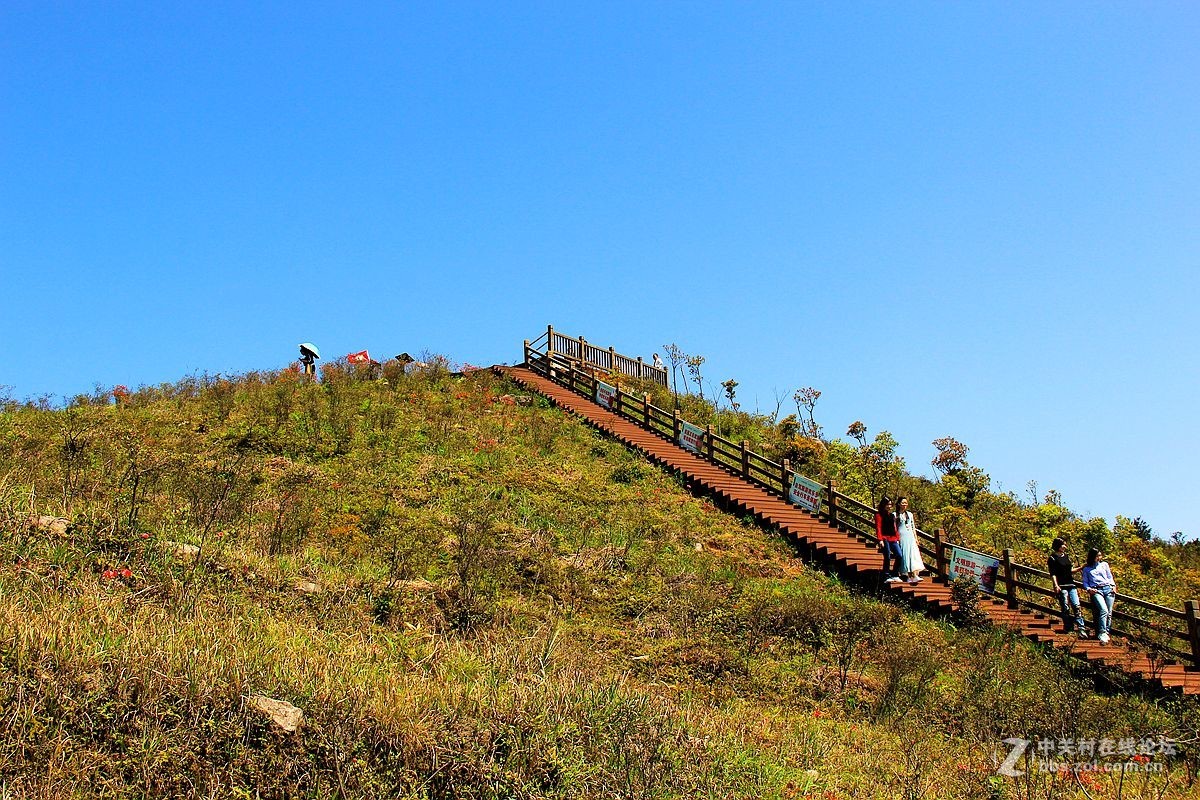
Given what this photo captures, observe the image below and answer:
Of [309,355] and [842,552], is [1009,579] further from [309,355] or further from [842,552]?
[309,355]

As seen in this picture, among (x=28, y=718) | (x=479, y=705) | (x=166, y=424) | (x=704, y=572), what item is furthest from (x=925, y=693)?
(x=166, y=424)

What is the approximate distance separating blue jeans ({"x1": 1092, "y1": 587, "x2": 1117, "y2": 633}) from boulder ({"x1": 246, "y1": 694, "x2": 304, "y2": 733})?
12066 millimetres

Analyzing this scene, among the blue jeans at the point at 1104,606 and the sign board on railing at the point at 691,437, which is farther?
the sign board on railing at the point at 691,437

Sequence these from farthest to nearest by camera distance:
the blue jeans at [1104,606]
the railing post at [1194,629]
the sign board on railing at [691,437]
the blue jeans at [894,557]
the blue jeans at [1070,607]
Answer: the sign board on railing at [691,437]
the blue jeans at [894,557]
the blue jeans at [1070,607]
the blue jeans at [1104,606]
the railing post at [1194,629]

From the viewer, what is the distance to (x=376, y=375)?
2962 cm

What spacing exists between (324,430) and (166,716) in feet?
51.7

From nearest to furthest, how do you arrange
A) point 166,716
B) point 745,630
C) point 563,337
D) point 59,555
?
point 166,716 → point 59,555 → point 745,630 → point 563,337

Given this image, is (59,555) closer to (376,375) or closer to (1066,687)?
(1066,687)

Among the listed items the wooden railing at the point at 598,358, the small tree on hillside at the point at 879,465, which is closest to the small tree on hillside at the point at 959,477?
the small tree on hillside at the point at 879,465

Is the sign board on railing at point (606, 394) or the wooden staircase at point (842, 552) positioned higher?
the sign board on railing at point (606, 394)

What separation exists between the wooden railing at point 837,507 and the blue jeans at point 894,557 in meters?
0.97

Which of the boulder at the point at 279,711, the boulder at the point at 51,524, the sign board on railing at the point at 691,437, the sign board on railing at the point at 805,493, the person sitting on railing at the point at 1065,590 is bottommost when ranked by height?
the boulder at the point at 279,711

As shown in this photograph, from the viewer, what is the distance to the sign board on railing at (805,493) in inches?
781

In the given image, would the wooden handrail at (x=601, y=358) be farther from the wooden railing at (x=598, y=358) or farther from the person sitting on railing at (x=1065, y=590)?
the person sitting on railing at (x=1065, y=590)
